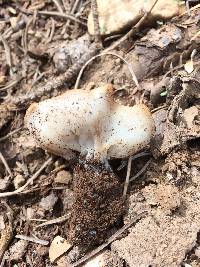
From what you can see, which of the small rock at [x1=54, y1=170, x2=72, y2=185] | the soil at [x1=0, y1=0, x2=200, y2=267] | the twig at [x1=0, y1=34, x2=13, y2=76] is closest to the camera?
the soil at [x1=0, y1=0, x2=200, y2=267]

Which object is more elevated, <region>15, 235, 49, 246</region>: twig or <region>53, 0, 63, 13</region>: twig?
<region>53, 0, 63, 13</region>: twig

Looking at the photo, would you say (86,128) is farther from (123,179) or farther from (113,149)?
(123,179)

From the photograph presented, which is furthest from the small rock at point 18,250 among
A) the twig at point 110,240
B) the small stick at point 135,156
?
the small stick at point 135,156

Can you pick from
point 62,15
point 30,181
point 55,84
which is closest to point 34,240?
point 30,181

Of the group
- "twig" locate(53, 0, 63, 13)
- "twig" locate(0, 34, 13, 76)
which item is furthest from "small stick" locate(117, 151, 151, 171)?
"twig" locate(53, 0, 63, 13)

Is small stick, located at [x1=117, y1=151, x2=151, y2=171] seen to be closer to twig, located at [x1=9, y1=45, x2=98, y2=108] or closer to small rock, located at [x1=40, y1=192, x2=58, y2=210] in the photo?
small rock, located at [x1=40, y1=192, x2=58, y2=210]

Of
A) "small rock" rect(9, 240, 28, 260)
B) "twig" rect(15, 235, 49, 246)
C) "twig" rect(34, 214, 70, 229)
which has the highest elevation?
"twig" rect(34, 214, 70, 229)
